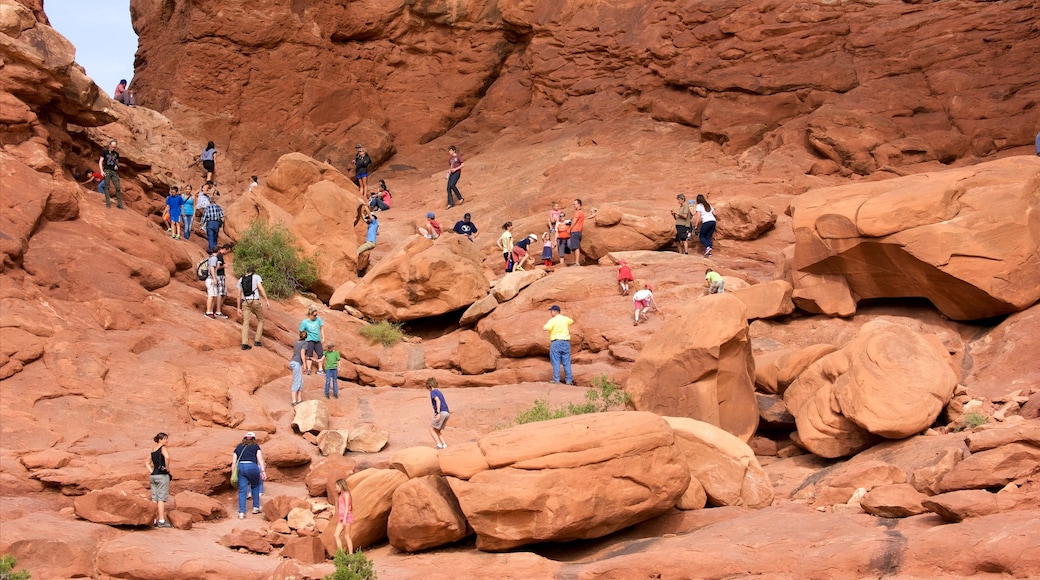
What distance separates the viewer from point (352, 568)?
33.0ft

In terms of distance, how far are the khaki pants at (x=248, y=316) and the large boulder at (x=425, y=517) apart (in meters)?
6.86

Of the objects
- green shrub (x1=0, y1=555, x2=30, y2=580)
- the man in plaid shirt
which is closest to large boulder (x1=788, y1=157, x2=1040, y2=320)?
the man in plaid shirt

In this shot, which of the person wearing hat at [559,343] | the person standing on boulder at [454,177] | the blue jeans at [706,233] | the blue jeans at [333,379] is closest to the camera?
the blue jeans at [333,379]

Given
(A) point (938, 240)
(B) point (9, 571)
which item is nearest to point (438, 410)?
(B) point (9, 571)

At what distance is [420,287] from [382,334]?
1.45 m

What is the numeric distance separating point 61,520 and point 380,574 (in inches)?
153

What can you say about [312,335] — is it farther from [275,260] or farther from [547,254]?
[547,254]

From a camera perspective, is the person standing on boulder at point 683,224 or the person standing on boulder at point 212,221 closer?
the person standing on boulder at point 212,221

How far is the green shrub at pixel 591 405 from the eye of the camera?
15602 millimetres

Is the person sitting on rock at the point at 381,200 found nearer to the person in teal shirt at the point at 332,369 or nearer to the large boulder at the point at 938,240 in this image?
the person in teal shirt at the point at 332,369

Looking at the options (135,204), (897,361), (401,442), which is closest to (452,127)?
(135,204)

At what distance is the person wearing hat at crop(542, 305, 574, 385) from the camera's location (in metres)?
18.8

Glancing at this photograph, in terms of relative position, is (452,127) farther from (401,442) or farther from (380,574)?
(380,574)

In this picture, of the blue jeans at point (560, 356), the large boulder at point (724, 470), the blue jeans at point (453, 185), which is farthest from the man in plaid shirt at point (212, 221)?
the large boulder at point (724, 470)
